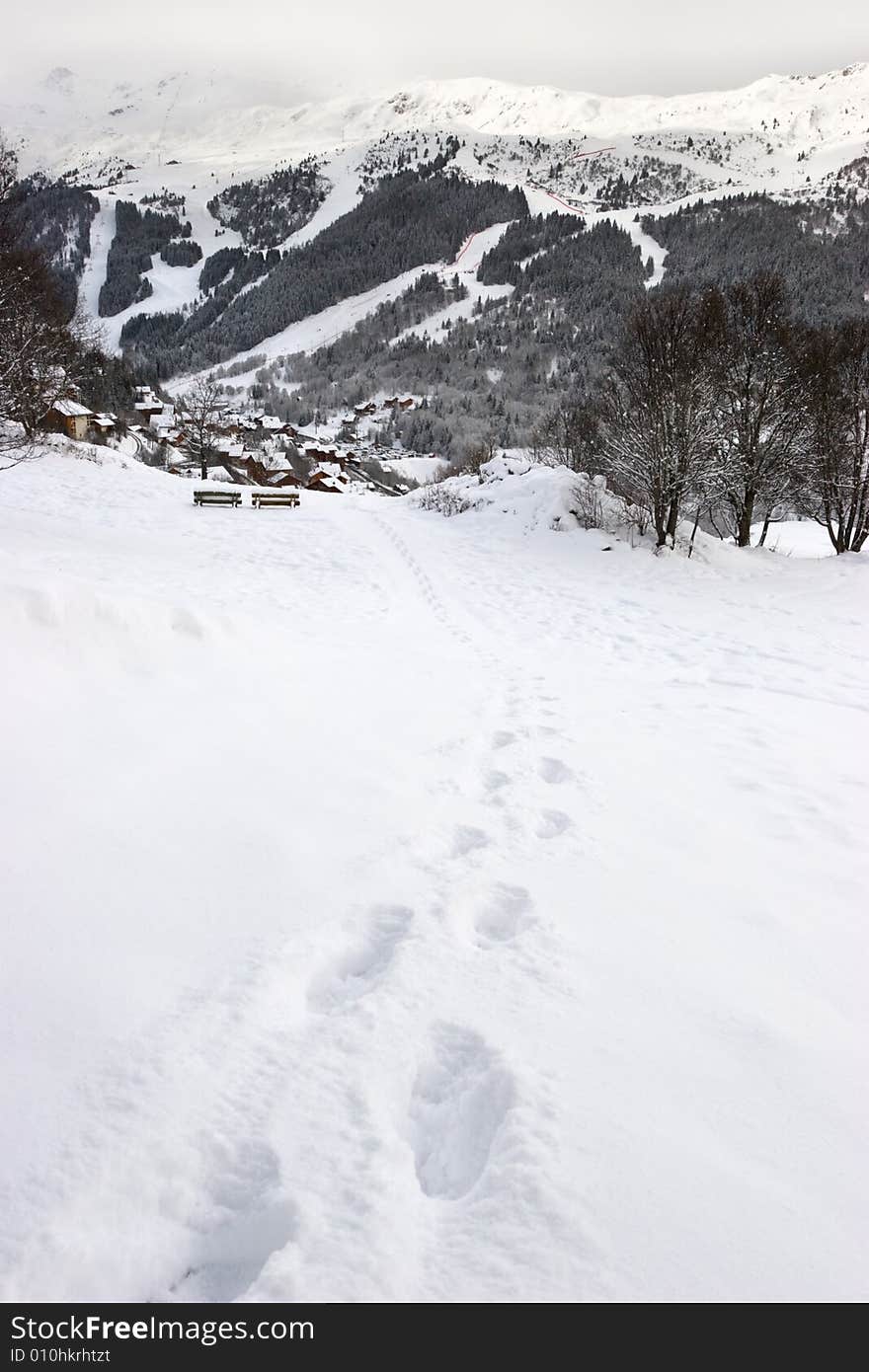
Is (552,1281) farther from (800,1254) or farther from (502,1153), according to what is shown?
(800,1254)

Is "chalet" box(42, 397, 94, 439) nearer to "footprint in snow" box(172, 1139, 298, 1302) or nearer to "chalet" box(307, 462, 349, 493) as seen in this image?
"chalet" box(307, 462, 349, 493)

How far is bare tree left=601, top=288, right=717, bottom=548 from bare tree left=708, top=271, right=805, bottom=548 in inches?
27.5

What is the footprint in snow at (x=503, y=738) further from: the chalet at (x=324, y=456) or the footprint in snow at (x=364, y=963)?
the chalet at (x=324, y=456)

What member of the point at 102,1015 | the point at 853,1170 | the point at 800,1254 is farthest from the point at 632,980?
the point at 102,1015

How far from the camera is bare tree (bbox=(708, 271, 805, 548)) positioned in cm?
1628

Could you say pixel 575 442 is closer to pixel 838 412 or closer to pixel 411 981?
pixel 838 412

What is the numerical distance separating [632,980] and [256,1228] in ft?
5.68

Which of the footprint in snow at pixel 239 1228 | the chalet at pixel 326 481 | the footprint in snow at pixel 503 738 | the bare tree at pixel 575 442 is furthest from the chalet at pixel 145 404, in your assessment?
the footprint in snow at pixel 239 1228

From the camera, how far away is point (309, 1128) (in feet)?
7.08

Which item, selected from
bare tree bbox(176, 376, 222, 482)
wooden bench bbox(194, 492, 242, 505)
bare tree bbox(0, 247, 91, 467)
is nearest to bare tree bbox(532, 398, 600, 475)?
wooden bench bbox(194, 492, 242, 505)

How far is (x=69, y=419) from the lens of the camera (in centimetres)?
3866

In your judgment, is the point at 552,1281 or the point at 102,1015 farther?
the point at 102,1015

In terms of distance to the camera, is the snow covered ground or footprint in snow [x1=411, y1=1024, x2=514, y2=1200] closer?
the snow covered ground

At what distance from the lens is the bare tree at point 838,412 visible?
16.7 metres
